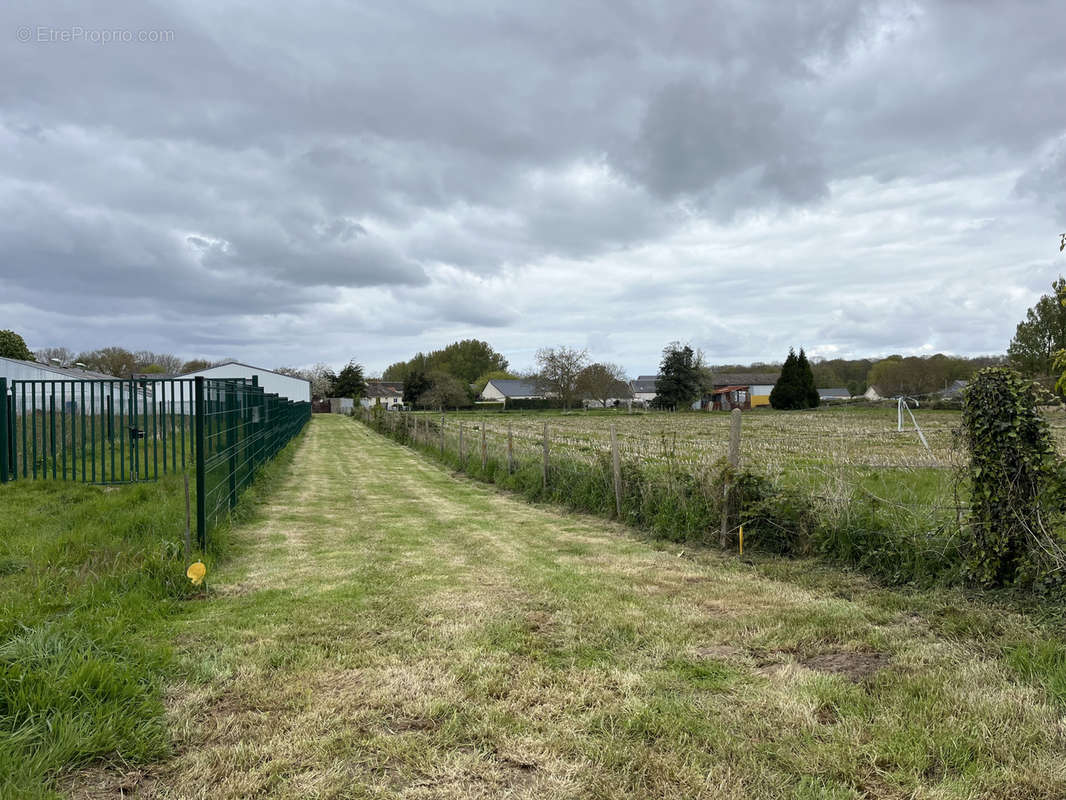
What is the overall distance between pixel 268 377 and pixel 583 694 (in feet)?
182

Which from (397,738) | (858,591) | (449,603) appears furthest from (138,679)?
(858,591)

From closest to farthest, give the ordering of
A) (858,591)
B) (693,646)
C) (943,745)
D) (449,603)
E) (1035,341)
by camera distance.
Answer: (943,745)
(693,646)
(449,603)
(858,591)
(1035,341)

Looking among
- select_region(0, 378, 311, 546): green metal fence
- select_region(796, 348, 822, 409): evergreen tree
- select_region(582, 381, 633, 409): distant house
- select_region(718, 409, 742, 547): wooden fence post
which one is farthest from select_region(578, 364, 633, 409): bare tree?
select_region(718, 409, 742, 547): wooden fence post

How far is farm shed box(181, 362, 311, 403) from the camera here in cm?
4919

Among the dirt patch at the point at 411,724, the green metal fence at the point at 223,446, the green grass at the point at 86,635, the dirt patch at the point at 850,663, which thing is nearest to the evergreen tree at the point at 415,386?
the green metal fence at the point at 223,446

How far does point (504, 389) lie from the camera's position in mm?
98812

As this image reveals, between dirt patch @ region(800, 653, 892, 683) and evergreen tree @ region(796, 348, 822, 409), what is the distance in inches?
2286

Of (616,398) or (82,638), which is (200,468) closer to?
(82,638)

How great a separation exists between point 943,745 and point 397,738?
2340 millimetres

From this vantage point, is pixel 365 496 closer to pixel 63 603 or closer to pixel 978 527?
pixel 63 603

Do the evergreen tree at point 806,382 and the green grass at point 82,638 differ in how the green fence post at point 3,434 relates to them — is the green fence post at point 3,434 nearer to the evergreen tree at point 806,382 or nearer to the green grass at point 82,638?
the green grass at point 82,638

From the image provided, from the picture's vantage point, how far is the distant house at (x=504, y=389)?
97.1 m

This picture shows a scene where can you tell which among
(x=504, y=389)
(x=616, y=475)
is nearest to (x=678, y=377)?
(x=504, y=389)

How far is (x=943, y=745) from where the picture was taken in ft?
9.43
